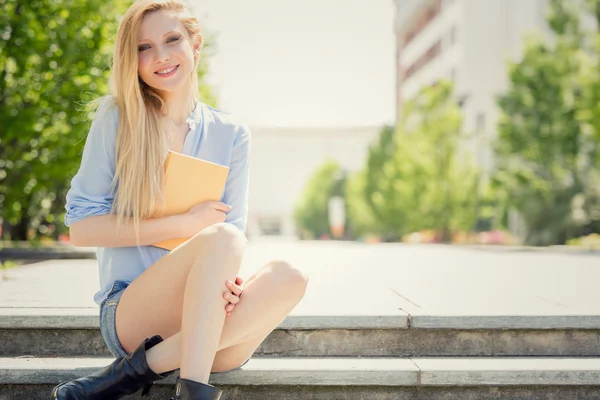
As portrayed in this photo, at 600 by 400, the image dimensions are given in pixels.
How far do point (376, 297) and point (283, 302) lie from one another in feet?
5.62

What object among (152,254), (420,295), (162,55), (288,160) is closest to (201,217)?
(152,254)

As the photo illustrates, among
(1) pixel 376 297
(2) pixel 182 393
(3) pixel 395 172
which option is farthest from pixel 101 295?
(3) pixel 395 172

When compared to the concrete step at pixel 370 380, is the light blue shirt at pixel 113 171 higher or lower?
higher

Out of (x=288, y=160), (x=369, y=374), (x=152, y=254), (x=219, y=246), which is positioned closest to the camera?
(x=219, y=246)

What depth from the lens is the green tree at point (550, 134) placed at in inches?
757

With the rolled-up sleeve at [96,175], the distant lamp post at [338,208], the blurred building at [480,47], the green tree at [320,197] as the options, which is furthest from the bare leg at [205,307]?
the green tree at [320,197]

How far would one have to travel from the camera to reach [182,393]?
240cm

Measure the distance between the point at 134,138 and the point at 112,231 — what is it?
0.34 meters

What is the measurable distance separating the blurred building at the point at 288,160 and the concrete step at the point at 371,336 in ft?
275

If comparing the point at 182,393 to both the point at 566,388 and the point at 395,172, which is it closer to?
the point at 566,388

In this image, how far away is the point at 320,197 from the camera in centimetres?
6297

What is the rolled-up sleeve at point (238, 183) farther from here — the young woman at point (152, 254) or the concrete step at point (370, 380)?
the concrete step at point (370, 380)

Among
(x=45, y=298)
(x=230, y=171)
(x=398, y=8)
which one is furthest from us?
(x=398, y=8)

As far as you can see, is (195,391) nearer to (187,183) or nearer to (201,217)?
(201,217)
